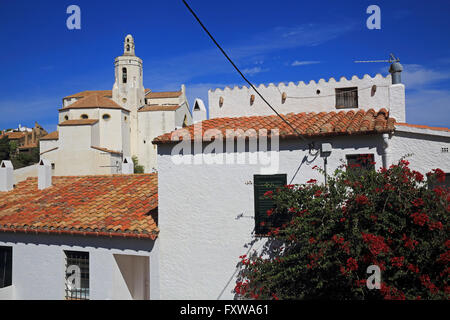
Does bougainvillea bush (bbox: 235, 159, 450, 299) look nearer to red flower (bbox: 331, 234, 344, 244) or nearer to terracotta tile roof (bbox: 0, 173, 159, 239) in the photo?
red flower (bbox: 331, 234, 344, 244)

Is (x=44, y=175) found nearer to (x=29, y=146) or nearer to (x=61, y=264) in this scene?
(x=61, y=264)

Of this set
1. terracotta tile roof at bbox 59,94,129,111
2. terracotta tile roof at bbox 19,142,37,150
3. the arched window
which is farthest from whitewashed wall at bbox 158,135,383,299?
terracotta tile roof at bbox 19,142,37,150

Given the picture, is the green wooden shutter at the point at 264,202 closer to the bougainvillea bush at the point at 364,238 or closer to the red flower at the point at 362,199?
the bougainvillea bush at the point at 364,238

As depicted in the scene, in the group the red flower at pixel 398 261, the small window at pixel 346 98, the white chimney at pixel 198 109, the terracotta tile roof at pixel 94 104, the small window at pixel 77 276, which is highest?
the terracotta tile roof at pixel 94 104

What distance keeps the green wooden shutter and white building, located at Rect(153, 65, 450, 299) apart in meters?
0.02

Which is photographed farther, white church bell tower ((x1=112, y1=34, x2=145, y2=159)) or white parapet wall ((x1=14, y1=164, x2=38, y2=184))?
white church bell tower ((x1=112, y1=34, x2=145, y2=159))

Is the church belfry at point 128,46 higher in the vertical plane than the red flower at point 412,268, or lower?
higher

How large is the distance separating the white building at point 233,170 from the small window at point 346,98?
1279 mm

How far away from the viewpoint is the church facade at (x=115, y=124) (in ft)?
135

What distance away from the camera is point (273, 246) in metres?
6.57

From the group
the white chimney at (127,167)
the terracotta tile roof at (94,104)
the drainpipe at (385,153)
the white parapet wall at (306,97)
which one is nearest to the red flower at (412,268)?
the drainpipe at (385,153)

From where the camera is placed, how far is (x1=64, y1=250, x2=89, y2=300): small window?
8.02 m
